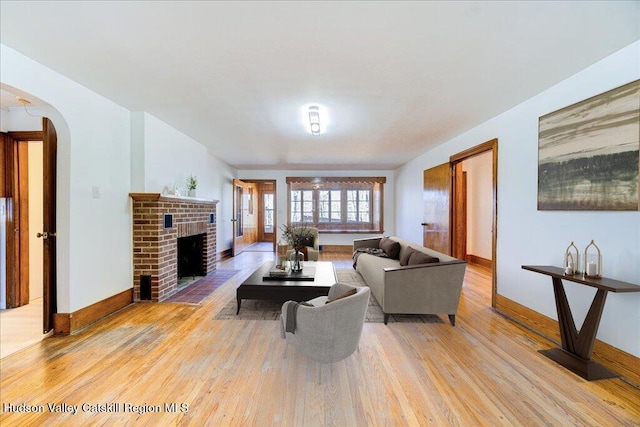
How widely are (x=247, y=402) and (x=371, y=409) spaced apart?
0.80 m

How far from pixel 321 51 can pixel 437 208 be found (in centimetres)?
402

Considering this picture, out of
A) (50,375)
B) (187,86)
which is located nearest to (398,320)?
(50,375)

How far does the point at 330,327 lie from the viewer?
79.6 inches

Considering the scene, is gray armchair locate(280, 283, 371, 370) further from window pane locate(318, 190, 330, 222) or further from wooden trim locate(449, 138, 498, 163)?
window pane locate(318, 190, 330, 222)

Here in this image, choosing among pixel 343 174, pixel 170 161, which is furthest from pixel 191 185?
pixel 343 174

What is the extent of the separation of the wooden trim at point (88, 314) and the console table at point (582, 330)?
14.5 feet

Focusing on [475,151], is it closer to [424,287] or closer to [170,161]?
[424,287]

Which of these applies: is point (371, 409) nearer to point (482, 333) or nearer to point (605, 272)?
point (482, 333)

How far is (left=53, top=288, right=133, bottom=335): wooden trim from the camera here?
9.28 feet

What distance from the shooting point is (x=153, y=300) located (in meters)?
3.78

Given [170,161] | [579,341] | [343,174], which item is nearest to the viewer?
[579,341]

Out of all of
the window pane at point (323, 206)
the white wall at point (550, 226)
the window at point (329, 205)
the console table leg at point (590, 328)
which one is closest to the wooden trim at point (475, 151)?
the white wall at point (550, 226)

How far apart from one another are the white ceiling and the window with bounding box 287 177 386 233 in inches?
189

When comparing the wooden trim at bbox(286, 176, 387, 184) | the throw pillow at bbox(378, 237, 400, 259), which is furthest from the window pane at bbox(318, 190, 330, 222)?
the throw pillow at bbox(378, 237, 400, 259)
